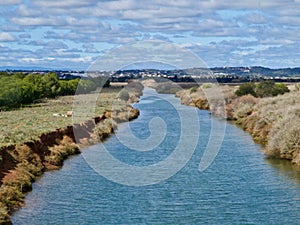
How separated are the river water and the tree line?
4277cm

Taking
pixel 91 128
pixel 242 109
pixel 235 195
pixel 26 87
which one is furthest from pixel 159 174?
pixel 26 87

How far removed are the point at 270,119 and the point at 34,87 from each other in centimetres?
6104

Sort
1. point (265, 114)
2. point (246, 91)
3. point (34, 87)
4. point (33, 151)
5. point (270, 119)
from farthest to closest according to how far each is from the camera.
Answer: point (34, 87) < point (246, 91) < point (265, 114) < point (270, 119) < point (33, 151)

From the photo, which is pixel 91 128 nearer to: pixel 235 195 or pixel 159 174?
pixel 159 174

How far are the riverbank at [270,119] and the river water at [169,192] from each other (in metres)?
1.31

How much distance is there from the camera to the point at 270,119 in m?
57.6

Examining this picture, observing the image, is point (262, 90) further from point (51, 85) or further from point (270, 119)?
point (51, 85)

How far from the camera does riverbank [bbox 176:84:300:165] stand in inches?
1741

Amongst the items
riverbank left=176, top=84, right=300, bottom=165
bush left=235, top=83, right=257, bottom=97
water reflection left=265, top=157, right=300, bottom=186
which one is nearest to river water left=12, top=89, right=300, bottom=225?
water reflection left=265, top=157, right=300, bottom=186

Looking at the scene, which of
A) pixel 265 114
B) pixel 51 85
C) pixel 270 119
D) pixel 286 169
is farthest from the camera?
pixel 51 85

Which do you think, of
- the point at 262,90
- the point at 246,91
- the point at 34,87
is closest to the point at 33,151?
the point at 246,91

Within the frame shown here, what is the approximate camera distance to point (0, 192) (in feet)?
100

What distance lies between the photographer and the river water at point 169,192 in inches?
1145

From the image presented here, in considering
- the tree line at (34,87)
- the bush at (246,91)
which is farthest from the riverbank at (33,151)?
the bush at (246,91)
